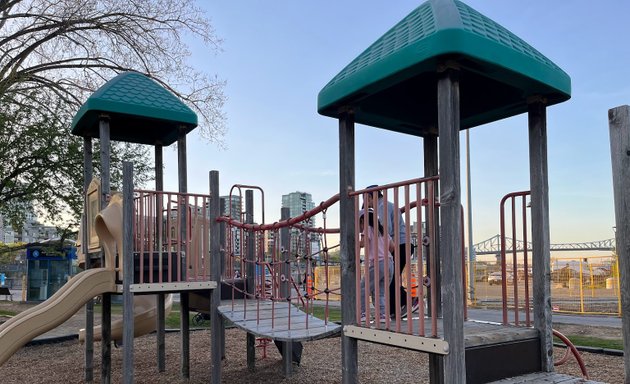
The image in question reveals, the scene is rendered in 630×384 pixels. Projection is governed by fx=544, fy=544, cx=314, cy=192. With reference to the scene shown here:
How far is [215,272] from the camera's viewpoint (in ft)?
19.9

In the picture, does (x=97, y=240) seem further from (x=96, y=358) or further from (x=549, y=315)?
(x=549, y=315)

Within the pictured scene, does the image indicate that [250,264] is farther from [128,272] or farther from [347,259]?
[347,259]

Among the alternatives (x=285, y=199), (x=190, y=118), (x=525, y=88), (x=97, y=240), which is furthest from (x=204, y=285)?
(x=285, y=199)

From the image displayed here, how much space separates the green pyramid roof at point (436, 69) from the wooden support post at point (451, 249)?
1.16 feet

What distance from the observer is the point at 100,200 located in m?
6.40

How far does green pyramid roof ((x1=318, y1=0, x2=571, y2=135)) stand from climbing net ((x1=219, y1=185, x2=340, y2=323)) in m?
0.85

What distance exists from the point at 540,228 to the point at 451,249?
3.97 feet

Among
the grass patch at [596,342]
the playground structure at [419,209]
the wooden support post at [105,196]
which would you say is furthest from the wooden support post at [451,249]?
the grass patch at [596,342]

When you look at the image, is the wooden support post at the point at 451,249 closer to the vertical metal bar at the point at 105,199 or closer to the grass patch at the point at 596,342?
the vertical metal bar at the point at 105,199

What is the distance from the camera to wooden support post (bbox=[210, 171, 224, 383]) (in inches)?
229

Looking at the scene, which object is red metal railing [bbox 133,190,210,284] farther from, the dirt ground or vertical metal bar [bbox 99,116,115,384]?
the dirt ground

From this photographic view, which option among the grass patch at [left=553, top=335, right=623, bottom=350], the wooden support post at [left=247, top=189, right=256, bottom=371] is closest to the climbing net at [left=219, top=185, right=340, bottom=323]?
the wooden support post at [left=247, top=189, right=256, bottom=371]

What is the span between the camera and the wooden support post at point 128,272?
18.1 feet

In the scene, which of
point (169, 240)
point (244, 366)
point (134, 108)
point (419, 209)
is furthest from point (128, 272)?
point (419, 209)
